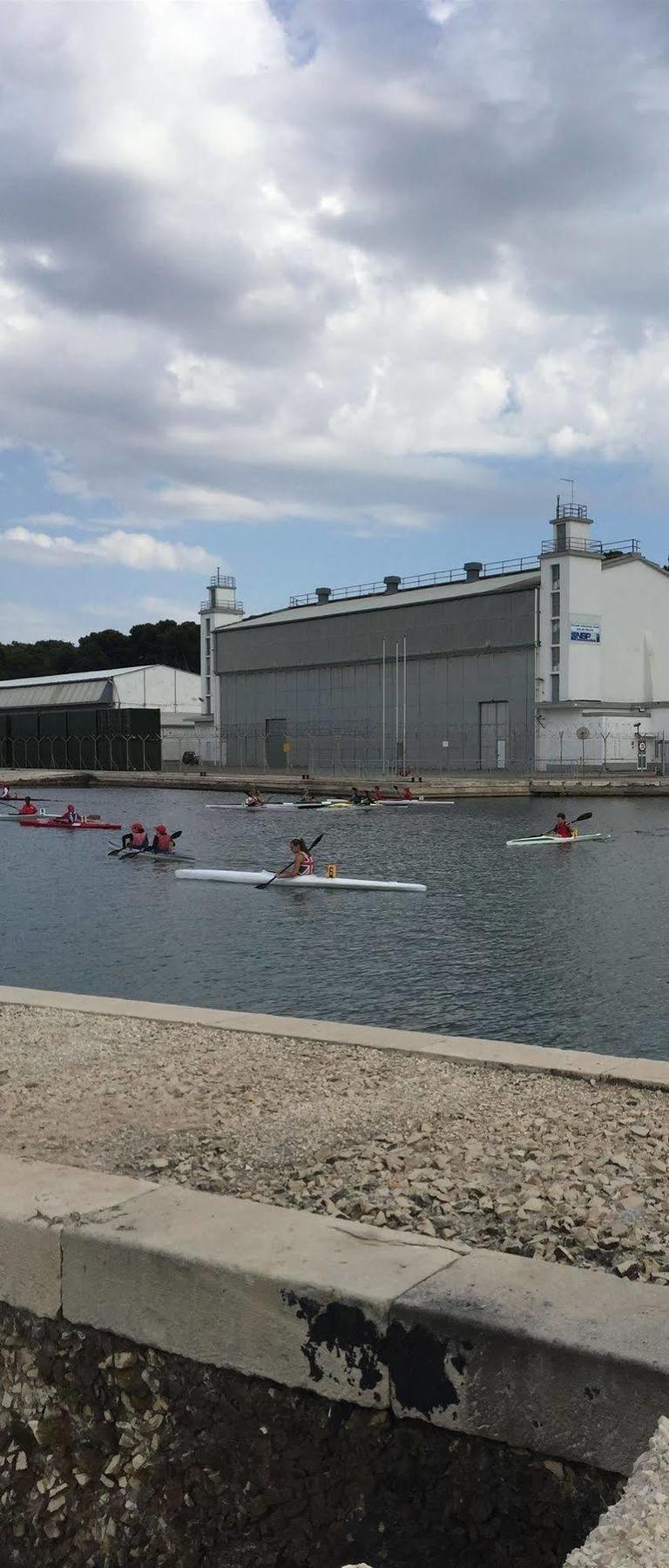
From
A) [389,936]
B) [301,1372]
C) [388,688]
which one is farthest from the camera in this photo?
A: [388,688]

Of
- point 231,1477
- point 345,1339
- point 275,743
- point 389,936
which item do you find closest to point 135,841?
point 389,936

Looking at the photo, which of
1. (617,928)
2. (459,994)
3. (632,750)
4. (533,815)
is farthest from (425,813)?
(459,994)

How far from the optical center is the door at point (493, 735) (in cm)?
9138

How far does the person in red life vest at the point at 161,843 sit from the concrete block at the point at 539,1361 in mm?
36048

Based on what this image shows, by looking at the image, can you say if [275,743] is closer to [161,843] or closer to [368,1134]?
[161,843]

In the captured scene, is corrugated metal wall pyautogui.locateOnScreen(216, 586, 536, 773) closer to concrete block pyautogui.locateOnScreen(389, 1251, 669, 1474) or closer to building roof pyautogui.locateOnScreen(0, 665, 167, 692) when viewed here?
building roof pyautogui.locateOnScreen(0, 665, 167, 692)

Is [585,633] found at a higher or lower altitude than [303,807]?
higher

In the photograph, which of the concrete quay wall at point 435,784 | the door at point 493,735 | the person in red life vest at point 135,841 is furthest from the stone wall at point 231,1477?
the door at point 493,735

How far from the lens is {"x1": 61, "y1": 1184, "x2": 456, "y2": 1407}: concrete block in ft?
17.5

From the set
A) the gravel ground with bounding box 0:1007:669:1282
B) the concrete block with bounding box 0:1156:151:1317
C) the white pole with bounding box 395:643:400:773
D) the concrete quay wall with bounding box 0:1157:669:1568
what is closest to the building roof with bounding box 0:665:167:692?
the white pole with bounding box 395:643:400:773

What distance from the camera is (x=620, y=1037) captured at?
1622cm

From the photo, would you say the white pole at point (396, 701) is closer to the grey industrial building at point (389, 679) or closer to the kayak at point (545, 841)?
the grey industrial building at point (389, 679)

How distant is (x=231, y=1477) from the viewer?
5641 millimetres

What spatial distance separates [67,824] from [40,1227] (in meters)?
50.1
